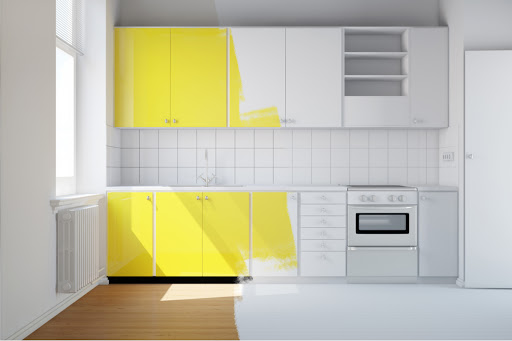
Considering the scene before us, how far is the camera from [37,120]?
2830 mm

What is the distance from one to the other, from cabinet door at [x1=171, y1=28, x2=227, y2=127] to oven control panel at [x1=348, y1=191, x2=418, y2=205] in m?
1.33

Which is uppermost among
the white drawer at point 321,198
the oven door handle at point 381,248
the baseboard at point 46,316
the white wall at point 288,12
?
the white wall at point 288,12

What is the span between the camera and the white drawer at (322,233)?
12.8 feet

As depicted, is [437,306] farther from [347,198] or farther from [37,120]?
[37,120]

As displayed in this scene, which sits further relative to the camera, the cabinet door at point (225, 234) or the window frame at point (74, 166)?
the cabinet door at point (225, 234)

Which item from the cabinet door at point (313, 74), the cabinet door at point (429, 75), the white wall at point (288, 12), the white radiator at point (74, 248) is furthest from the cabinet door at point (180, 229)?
the cabinet door at point (429, 75)

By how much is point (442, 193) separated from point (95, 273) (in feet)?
9.75

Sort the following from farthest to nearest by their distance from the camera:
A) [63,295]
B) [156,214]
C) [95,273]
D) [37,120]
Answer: [156,214], [95,273], [63,295], [37,120]

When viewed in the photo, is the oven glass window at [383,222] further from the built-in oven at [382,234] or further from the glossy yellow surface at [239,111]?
the glossy yellow surface at [239,111]

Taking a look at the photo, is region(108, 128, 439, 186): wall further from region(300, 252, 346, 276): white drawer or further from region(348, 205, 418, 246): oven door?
region(300, 252, 346, 276): white drawer

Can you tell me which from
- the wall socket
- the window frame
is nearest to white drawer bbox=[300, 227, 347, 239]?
the wall socket

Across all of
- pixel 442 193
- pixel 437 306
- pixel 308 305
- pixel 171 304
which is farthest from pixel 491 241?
pixel 171 304

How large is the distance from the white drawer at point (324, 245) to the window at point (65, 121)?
2050mm

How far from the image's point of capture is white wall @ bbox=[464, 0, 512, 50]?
3.83 metres
